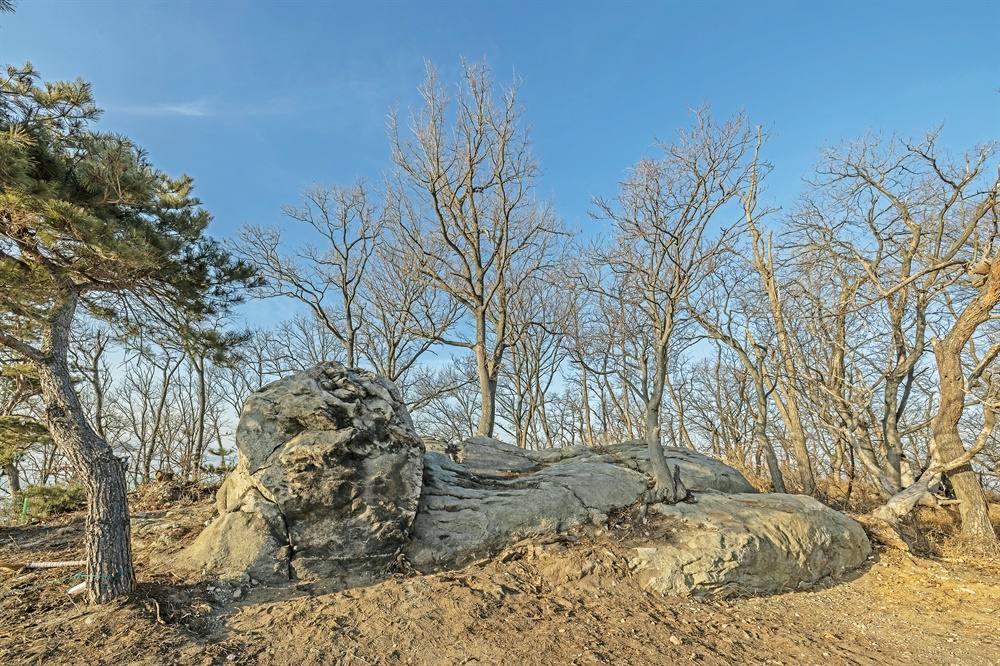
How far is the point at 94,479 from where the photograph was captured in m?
4.32

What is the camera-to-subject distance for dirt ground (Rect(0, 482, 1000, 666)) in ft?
12.0

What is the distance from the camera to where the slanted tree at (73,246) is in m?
4.08

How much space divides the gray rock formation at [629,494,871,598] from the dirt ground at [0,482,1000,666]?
182 mm

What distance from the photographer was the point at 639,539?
560 centimetres

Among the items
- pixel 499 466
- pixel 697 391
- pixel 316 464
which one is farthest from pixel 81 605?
pixel 697 391

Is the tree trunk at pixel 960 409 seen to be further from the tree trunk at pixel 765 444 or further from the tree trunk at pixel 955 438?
the tree trunk at pixel 765 444

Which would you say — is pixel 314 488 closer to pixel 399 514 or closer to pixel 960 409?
pixel 399 514

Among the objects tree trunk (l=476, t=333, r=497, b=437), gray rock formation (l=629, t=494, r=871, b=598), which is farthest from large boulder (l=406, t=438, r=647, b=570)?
tree trunk (l=476, t=333, r=497, b=437)

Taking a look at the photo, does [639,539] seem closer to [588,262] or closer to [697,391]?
[588,262]

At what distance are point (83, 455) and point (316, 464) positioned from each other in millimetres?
2030

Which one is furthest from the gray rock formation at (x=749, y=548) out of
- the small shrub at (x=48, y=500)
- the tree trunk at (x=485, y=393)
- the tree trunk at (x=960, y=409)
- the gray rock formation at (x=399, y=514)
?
the small shrub at (x=48, y=500)

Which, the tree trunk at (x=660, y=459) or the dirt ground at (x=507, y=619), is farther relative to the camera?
the tree trunk at (x=660, y=459)

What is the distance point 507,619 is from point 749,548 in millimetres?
2985

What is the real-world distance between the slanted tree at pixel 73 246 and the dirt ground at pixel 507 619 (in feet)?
2.05
